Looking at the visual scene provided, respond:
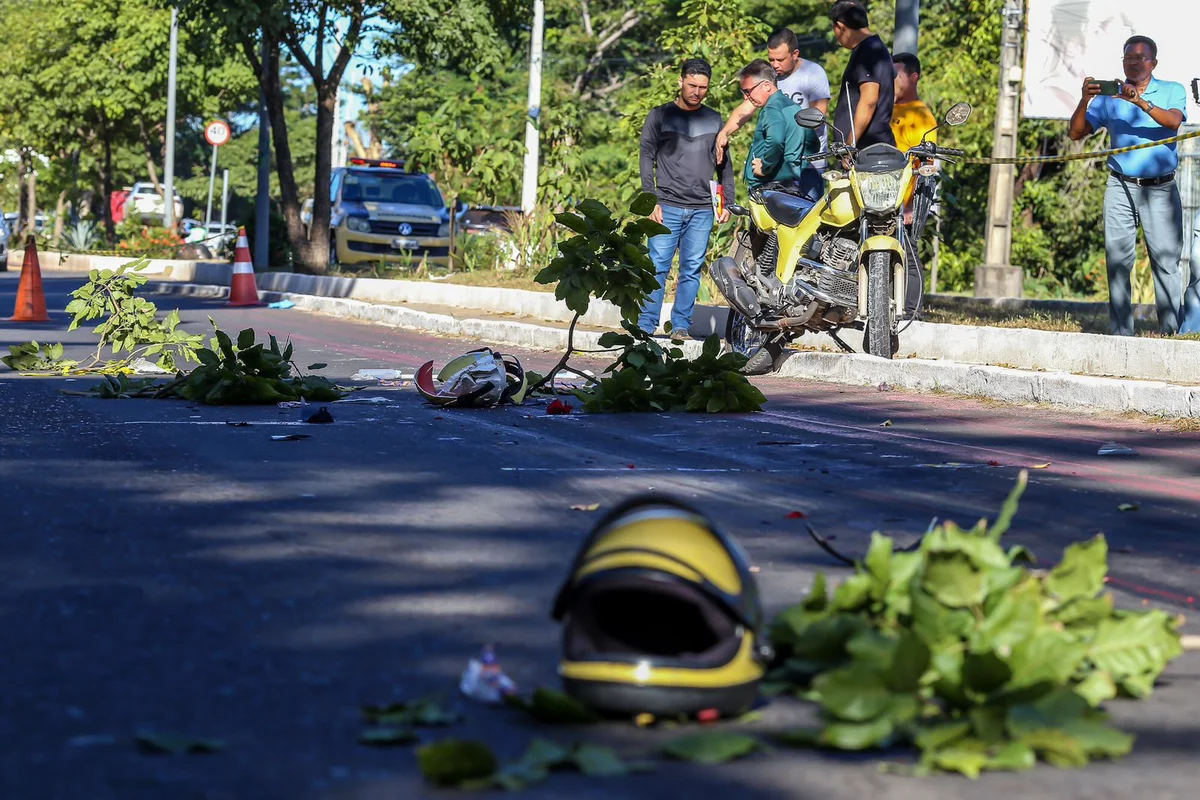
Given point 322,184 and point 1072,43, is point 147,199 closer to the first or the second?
point 322,184

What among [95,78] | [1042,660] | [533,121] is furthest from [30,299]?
[95,78]

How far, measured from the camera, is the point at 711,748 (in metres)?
3.11

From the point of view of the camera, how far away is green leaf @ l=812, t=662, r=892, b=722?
3.18m

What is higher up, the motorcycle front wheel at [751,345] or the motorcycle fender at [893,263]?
the motorcycle fender at [893,263]

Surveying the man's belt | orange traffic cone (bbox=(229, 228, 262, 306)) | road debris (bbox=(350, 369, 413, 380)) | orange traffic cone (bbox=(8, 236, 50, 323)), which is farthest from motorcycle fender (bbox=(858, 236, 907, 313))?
orange traffic cone (bbox=(229, 228, 262, 306))

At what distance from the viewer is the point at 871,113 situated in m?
10.9

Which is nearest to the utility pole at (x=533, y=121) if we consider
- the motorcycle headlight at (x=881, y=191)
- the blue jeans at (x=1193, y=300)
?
the blue jeans at (x=1193, y=300)

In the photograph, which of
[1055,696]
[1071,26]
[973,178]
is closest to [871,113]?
[1071,26]

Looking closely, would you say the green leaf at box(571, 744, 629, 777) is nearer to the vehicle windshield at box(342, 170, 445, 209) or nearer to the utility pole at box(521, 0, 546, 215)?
the utility pole at box(521, 0, 546, 215)

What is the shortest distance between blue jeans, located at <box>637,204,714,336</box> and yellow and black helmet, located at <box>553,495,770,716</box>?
9.01m

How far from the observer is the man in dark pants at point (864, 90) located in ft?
35.9

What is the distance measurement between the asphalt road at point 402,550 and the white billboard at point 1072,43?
6284 millimetres

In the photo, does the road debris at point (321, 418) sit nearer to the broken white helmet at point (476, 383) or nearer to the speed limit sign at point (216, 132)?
the broken white helmet at point (476, 383)

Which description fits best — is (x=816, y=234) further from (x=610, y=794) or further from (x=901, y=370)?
(x=610, y=794)
